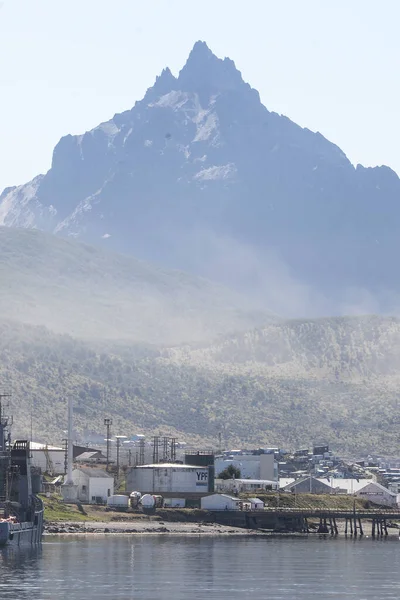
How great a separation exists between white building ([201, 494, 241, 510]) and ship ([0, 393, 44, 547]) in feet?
151

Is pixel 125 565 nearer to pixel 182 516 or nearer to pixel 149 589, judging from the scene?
pixel 149 589

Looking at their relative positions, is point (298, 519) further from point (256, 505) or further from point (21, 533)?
point (21, 533)

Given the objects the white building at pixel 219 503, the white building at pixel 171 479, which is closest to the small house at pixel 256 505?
the white building at pixel 219 503

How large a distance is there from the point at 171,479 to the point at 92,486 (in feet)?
35.3

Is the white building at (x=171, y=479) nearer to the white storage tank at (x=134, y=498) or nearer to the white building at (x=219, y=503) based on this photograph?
the white storage tank at (x=134, y=498)

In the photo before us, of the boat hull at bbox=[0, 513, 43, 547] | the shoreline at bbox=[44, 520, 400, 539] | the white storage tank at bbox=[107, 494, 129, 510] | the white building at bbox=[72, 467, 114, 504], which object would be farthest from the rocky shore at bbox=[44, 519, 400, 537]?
the boat hull at bbox=[0, 513, 43, 547]

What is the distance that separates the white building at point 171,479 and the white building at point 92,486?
16.6ft

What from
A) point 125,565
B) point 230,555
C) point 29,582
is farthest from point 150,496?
point 29,582

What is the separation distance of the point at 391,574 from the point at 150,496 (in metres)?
63.1

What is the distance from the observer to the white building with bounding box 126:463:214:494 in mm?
191250

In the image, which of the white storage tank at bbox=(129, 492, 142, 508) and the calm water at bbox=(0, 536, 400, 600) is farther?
the white storage tank at bbox=(129, 492, 142, 508)

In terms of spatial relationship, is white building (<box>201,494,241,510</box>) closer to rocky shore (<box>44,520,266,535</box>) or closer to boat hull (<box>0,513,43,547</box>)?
rocky shore (<box>44,520,266,535</box>)

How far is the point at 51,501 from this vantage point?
17425cm

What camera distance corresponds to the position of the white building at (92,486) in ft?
608
